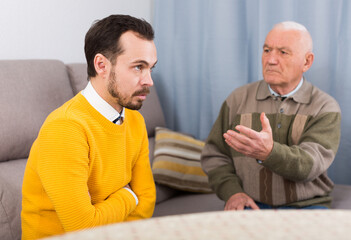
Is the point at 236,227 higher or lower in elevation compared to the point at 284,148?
higher

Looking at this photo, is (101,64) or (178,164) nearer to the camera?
(101,64)

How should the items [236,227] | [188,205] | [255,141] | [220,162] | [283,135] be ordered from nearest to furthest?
[236,227] < [255,141] < [283,135] < [220,162] < [188,205]

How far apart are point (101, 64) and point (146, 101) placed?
3.62 feet

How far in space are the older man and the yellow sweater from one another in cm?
46

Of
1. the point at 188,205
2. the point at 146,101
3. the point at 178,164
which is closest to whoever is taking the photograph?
the point at 188,205

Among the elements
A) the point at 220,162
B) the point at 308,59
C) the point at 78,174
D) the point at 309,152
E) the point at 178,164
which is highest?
the point at 308,59

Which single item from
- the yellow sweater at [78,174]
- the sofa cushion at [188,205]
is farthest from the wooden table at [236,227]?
the sofa cushion at [188,205]

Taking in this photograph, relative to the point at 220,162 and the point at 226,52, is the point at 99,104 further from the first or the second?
the point at 226,52

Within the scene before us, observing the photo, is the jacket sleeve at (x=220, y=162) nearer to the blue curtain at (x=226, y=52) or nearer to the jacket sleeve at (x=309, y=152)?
the jacket sleeve at (x=309, y=152)

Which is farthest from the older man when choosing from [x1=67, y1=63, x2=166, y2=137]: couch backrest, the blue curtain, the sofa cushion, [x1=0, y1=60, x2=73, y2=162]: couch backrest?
[x1=0, y1=60, x2=73, y2=162]: couch backrest

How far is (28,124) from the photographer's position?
1.70 metres

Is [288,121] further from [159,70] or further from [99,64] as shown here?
[159,70]

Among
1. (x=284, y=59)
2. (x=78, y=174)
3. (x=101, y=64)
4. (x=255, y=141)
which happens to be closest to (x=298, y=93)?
(x=284, y=59)

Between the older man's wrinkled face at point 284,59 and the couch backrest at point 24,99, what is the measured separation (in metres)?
0.88
